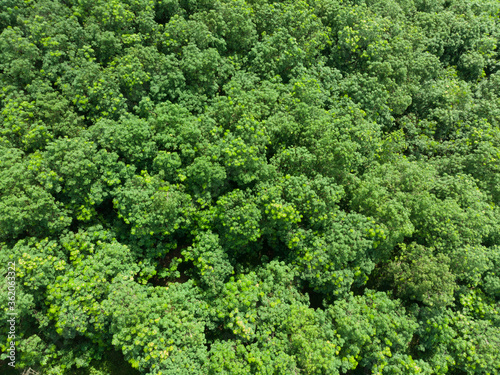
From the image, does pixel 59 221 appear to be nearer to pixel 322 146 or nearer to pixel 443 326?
pixel 322 146

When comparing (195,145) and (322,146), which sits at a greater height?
(322,146)

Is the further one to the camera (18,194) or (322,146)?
(322,146)

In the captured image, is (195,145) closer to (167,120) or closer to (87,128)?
(167,120)

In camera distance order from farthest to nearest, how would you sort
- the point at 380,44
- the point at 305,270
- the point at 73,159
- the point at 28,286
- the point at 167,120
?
the point at 380,44
the point at 167,120
the point at 305,270
the point at 73,159
the point at 28,286

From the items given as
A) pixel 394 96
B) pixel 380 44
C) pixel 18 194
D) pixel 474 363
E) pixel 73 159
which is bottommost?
pixel 474 363

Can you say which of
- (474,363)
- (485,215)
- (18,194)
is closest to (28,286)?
(18,194)

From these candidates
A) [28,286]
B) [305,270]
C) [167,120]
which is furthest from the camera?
[167,120]

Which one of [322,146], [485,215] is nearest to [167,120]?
[322,146]
